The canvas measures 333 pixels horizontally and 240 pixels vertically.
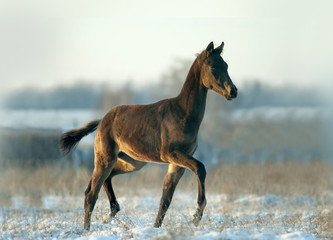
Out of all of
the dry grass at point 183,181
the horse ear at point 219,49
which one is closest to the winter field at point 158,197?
the dry grass at point 183,181

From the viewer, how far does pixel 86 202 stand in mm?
8844

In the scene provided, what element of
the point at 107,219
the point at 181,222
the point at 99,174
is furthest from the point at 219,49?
the point at 107,219

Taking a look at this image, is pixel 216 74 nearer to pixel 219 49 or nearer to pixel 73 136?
pixel 219 49

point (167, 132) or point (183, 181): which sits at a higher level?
point (167, 132)

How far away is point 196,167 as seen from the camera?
24.1ft

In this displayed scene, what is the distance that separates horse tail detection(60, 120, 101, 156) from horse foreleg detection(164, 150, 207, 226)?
7.93 ft

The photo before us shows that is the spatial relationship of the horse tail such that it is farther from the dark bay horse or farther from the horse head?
the horse head

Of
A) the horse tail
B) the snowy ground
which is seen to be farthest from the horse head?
the horse tail

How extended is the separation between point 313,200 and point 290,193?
2.63 ft

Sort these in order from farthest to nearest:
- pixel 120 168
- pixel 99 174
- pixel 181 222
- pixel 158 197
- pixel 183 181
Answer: pixel 183 181 < pixel 158 197 < pixel 120 168 < pixel 99 174 < pixel 181 222

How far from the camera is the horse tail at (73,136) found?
9.54 metres

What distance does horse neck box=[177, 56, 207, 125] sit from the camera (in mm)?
7875

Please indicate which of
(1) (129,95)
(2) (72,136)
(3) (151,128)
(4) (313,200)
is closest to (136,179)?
(4) (313,200)

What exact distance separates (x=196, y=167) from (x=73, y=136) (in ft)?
10.3
